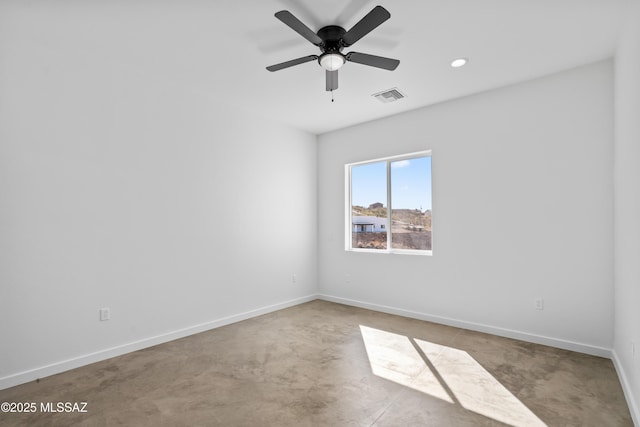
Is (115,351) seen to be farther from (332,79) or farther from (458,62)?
(458,62)

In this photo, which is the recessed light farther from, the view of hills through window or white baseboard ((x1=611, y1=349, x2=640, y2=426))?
white baseboard ((x1=611, y1=349, x2=640, y2=426))

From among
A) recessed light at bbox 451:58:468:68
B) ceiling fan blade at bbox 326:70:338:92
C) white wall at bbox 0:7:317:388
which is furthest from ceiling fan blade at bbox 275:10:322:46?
white wall at bbox 0:7:317:388

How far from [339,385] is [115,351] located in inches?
83.9

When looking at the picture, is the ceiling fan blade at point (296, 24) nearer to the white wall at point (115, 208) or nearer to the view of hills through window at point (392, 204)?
the white wall at point (115, 208)

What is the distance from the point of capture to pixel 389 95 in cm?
374

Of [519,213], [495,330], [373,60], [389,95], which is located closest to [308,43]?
[373,60]

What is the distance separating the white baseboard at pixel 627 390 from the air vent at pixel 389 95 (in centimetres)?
318

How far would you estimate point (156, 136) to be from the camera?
3371mm

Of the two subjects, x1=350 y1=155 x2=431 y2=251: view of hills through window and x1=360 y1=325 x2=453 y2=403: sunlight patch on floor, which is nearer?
x1=360 y1=325 x2=453 y2=403: sunlight patch on floor

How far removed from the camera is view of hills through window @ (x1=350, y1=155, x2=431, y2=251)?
4309mm

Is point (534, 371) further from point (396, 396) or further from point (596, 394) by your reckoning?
point (396, 396)

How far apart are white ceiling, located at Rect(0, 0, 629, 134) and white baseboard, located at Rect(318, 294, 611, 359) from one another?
2.65 m

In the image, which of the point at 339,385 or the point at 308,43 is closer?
the point at 339,385

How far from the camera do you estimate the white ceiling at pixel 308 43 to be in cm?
227
